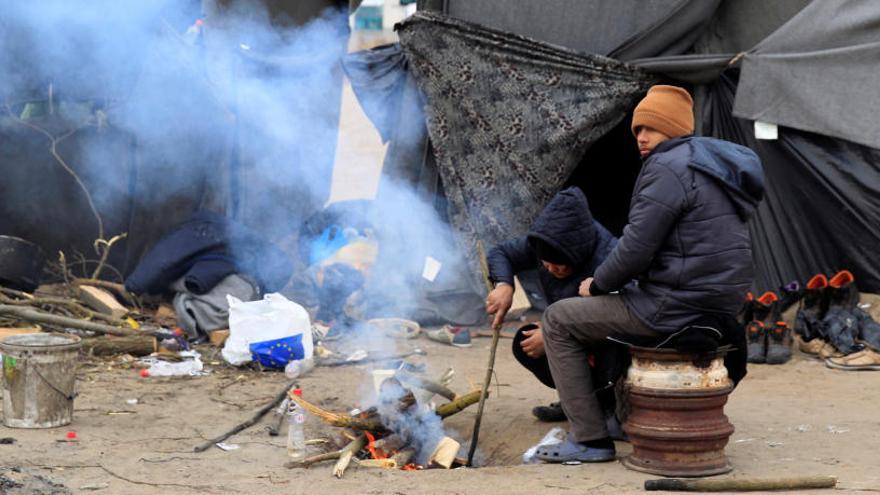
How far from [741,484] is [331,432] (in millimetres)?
2314

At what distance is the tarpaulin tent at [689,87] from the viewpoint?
26.2 feet

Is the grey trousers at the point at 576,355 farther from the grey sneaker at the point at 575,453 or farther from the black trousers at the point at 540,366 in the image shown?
the black trousers at the point at 540,366

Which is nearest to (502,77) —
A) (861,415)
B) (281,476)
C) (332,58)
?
(332,58)

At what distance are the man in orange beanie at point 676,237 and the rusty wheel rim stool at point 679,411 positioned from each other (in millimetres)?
142

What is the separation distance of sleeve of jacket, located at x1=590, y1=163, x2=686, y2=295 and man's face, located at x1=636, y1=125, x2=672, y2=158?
0.56 ft

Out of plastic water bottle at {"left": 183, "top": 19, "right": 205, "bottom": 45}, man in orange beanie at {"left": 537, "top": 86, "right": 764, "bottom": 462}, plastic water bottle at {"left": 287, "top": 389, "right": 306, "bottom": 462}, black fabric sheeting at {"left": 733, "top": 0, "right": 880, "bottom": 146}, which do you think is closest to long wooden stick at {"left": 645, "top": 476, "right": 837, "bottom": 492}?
man in orange beanie at {"left": 537, "top": 86, "right": 764, "bottom": 462}

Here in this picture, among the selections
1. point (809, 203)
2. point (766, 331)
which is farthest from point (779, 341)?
point (809, 203)

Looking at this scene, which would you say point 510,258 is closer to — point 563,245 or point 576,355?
point 563,245

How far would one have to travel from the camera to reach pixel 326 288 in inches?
353

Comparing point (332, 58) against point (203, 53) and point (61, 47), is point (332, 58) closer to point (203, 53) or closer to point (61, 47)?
point (203, 53)

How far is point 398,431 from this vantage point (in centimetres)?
559

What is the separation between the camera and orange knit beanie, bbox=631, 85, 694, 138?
4.75 m

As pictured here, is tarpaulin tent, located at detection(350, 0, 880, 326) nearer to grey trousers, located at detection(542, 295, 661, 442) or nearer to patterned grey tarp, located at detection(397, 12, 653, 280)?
patterned grey tarp, located at detection(397, 12, 653, 280)

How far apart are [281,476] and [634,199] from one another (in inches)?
80.2
